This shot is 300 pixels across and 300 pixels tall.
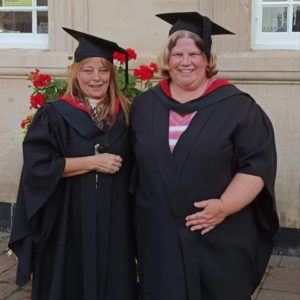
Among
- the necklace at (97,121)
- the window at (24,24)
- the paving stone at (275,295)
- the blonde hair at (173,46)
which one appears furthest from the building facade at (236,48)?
the blonde hair at (173,46)

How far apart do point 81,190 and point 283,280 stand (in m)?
2.31

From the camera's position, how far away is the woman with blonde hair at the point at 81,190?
3.37m

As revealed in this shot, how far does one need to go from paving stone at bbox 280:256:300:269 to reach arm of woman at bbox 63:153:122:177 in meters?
2.59

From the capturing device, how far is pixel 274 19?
5664 millimetres

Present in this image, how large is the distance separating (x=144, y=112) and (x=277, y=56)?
2.55 m

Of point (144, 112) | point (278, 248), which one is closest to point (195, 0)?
point (278, 248)

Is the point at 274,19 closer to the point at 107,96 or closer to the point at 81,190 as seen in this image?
the point at 107,96

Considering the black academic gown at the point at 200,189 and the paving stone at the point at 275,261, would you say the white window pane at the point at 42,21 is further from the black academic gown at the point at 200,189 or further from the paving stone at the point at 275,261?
the black academic gown at the point at 200,189

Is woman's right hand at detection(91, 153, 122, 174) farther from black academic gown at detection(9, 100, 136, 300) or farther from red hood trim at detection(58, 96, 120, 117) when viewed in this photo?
red hood trim at detection(58, 96, 120, 117)

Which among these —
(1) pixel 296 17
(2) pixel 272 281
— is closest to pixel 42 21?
(1) pixel 296 17

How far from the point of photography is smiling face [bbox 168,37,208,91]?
304cm

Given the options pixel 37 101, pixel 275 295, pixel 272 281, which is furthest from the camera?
pixel 272 281

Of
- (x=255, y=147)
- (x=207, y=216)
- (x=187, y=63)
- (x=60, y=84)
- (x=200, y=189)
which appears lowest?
(x=207, y=216)

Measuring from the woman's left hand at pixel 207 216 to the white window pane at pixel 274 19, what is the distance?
304 cm
